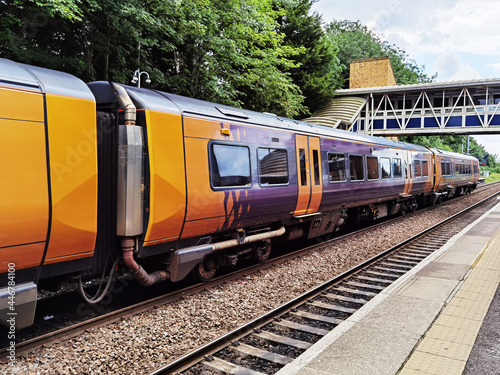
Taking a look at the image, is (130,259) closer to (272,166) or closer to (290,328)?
(290,328)

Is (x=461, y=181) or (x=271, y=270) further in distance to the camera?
(x=461, y=181)

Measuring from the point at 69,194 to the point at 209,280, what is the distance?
128 inches

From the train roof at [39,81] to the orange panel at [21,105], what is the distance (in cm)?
8

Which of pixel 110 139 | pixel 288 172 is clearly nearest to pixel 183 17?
pixel 288 172

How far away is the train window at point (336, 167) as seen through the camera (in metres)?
10.2

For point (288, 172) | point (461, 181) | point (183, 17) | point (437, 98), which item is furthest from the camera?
point (437, 98)

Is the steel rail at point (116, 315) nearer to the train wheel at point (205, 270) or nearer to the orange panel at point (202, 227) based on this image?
the train wheel at point (205, 270)

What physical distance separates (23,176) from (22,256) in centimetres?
82

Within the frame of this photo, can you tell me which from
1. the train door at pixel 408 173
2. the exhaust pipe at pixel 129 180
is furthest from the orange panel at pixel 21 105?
the train door at pixel 408 173

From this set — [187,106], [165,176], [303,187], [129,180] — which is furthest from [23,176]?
[303,187]

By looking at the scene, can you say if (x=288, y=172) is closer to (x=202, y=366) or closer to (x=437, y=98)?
(x=202, y=366)

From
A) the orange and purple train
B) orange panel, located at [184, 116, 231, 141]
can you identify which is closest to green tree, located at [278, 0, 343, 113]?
the orange and purple train

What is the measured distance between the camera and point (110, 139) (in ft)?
16.9

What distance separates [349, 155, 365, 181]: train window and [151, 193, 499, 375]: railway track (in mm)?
3318
